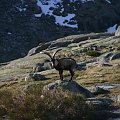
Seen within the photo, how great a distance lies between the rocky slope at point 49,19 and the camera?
96.9 metres

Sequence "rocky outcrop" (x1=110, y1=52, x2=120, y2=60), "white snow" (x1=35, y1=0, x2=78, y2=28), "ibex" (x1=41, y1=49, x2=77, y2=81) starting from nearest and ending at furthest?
"ibex" (x1=41, y1=49, x2=77, y2=81) → "rocky outcrop" (x1=110, y1=52, x2=120, y2=60) → "white snow" (x1=35, y1=0, x2=78, y2=28)

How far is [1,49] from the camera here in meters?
91.4

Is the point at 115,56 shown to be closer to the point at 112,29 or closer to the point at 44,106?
the point at 44,106

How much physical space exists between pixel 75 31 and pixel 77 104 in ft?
292

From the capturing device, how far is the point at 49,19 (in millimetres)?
105438

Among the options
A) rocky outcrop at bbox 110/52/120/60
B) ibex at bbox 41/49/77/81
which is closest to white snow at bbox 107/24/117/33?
rocky outcrop at bbox 110/52/120/60

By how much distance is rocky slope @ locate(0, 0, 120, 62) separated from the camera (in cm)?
9694

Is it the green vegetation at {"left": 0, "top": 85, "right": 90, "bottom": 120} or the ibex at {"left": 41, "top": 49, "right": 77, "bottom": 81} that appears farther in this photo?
the ibex at {"left": 41, "top": 49, "right": 77, "bottom": 81}

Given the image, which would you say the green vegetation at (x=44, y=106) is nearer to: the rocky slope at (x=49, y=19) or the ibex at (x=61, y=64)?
the ibex at (x=61, y=64)

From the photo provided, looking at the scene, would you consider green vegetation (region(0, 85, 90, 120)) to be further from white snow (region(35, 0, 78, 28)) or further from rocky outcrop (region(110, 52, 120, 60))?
white snow (region(35, 0, 78, 28))

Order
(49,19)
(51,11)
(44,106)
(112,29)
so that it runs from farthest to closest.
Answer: (51,11)
(112,29)
(49,19)
(44,106)

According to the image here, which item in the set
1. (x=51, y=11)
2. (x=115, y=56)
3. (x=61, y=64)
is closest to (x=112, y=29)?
(x=51, y=11)

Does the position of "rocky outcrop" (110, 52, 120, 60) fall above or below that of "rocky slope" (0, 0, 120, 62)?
below

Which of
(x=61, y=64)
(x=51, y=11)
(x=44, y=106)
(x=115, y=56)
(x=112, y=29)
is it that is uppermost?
(x=51, y=11)
